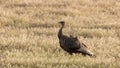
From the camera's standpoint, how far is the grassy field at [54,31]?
10453 mm

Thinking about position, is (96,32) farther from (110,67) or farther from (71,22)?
(110,67)

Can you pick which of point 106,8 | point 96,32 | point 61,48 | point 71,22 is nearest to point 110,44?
point 61,48

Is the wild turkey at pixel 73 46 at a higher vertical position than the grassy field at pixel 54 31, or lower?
higher

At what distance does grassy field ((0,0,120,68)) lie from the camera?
10453 millimetres

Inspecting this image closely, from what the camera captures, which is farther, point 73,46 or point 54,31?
point 54,31

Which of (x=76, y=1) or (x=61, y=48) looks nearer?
(x=61, y=48)

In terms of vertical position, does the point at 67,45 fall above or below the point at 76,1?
above

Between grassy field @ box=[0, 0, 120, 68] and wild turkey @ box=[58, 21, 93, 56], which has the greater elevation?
wild turkey @ box=[58, 21, 93, 56]

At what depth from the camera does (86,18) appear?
19641 millimetres

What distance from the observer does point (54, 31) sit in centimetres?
1581

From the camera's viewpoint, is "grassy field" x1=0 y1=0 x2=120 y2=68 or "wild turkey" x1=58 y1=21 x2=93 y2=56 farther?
"wild turkey" x1=58 y1=21 x2=93 y2=56

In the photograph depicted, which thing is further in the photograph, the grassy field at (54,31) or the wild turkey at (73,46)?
the wild turkey at (73,46)

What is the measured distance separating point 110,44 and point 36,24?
17.6ft

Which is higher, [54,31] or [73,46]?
[73,46]
